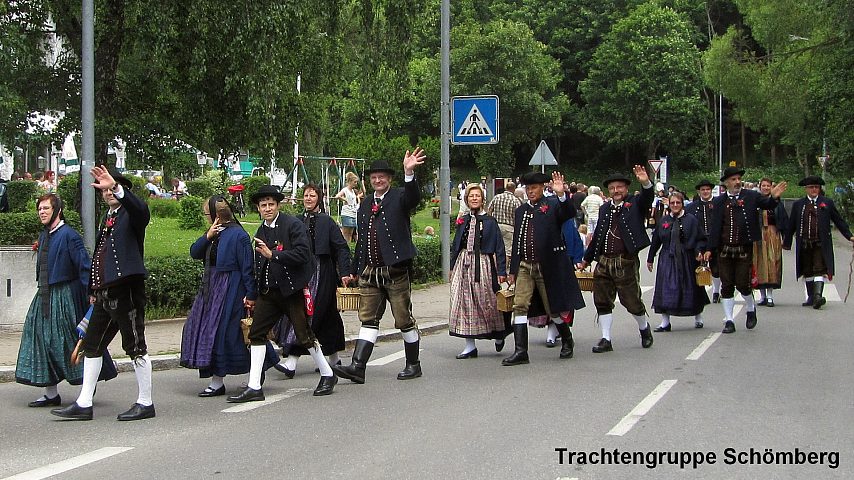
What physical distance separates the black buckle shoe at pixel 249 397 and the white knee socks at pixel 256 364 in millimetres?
34

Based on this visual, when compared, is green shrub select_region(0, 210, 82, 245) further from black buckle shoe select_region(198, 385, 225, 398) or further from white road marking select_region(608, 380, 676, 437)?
white road marking select_region(608, 380, 676, 437)

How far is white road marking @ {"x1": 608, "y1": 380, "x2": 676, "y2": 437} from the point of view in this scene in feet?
24.6

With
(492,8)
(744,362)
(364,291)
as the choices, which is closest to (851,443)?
(744,362)

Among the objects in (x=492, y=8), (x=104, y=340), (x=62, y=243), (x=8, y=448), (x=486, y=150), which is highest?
(x=492, y=8)

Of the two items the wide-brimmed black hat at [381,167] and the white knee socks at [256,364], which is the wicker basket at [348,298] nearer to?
the wide-brimmed black hat at [381,167]

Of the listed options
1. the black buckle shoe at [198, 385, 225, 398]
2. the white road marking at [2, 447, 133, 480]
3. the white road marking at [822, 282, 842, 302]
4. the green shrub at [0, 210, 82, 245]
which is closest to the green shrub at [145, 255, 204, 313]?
the green shrub at [0, 210, 82, 245]

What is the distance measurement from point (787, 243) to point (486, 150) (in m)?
31.1

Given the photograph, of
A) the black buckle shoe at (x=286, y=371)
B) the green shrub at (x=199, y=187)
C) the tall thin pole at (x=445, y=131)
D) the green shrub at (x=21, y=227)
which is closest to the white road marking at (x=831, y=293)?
the tall thin pole at (x=445, y=131)

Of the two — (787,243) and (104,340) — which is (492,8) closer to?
(787,243)

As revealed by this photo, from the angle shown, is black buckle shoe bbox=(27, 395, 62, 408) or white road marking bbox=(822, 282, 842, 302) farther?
white road marking bbox=(822, 282, 842, 302)

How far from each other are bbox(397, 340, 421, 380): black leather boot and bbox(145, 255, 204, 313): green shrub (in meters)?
4.46

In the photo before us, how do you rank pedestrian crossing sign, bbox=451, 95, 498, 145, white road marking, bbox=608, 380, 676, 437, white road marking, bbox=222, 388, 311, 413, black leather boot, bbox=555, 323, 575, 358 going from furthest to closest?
1. pedestrian crossing sign, bbox=451, 95, 498, 145
2. black leather boot, bbox=555, 323, 575, 358
3. white road marking, bbox=222, 388, 311, 413
4. white road marking, bbox=608, 380, 676, 437

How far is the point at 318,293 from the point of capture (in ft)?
33.4

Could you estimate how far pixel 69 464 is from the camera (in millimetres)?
6668
